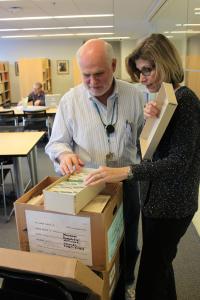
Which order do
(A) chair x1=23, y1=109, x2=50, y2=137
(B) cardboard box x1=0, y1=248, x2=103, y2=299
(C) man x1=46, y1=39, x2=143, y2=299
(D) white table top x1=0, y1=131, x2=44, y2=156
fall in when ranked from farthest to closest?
(A) chair x1=23, y1=109, x2=50, y2=137 → (D) white table top x1=0, y1=131, x2=44, y2=156 → (C) man x1=46, y1=39, x2=143, y2=299 → (B) cardboard box x1=0, y1=248, x2=103, y2=299

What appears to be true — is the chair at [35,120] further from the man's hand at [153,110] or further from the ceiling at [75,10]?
the man's hand at [153,110]

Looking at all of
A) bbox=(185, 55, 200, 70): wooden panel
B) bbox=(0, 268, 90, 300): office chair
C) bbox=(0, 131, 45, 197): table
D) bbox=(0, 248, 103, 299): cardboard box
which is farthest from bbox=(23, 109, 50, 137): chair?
bbox=(0, 248, 103, 299): cardboard box

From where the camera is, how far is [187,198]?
4.09 ft

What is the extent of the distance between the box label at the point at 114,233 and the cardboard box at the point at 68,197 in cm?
15

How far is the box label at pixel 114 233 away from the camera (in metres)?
1.18

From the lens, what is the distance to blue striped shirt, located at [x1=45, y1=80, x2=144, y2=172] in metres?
1.54

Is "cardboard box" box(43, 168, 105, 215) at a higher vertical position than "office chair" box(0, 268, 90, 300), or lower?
higher

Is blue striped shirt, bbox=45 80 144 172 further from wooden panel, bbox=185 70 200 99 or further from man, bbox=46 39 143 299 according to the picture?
wooden panel, bbox=185 70 200 99

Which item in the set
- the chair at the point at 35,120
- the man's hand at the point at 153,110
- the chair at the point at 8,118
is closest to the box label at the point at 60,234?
the man's hand at the point at 153,110

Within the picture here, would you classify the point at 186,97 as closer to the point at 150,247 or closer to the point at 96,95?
the point at 96,95

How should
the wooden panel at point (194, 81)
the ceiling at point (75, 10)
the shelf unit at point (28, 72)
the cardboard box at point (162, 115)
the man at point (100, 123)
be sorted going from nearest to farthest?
1. the cardboard box at point (162, 115)
2. the man at point (100, 123)
3. the wooden panel at point (194, 81)
4. the ceiling at point (75, 10)
5. the shelf unit at point (28, 72)

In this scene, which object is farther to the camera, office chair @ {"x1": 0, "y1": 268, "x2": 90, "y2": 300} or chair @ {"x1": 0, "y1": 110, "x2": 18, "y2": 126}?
chair @ {"x1": 0, "y1": 110, "x2": 18, "y2": 126}

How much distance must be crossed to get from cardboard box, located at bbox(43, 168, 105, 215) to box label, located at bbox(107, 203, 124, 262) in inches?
6.1

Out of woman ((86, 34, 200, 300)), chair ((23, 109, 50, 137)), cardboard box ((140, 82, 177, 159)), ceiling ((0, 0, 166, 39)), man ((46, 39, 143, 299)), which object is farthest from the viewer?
ceiling ((0, 0, 166, 39))
